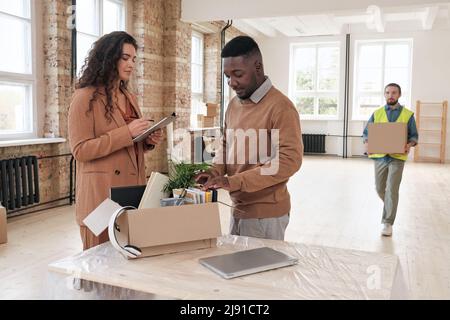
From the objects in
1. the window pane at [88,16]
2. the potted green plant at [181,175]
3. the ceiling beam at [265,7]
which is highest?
the ceiling beam at [265,7]

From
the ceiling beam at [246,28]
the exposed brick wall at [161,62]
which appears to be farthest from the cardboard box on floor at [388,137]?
the ceiling beam at [246,28]

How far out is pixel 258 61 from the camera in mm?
1807

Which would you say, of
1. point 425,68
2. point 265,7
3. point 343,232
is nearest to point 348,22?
point 425,68

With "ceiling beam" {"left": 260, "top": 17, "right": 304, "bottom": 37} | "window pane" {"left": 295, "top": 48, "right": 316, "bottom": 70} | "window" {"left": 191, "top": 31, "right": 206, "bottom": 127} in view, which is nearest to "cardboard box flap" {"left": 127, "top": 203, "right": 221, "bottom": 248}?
"window" {"left": 191, "top": 31, "right": 206, "bottom": 127}

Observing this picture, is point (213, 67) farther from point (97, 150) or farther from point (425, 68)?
point (97, 150)

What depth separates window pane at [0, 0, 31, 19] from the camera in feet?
16.1

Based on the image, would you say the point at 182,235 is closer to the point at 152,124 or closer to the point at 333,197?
the point at 152,124

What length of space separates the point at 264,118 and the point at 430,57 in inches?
440

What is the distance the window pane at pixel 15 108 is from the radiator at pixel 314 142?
876 cm

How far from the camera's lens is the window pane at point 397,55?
11.9m

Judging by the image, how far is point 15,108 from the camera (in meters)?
5.18

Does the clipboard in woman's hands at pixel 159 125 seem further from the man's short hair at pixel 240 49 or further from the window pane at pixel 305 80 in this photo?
the window pane at pixel 305 80

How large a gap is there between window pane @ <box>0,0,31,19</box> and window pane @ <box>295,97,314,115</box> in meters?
9.04
